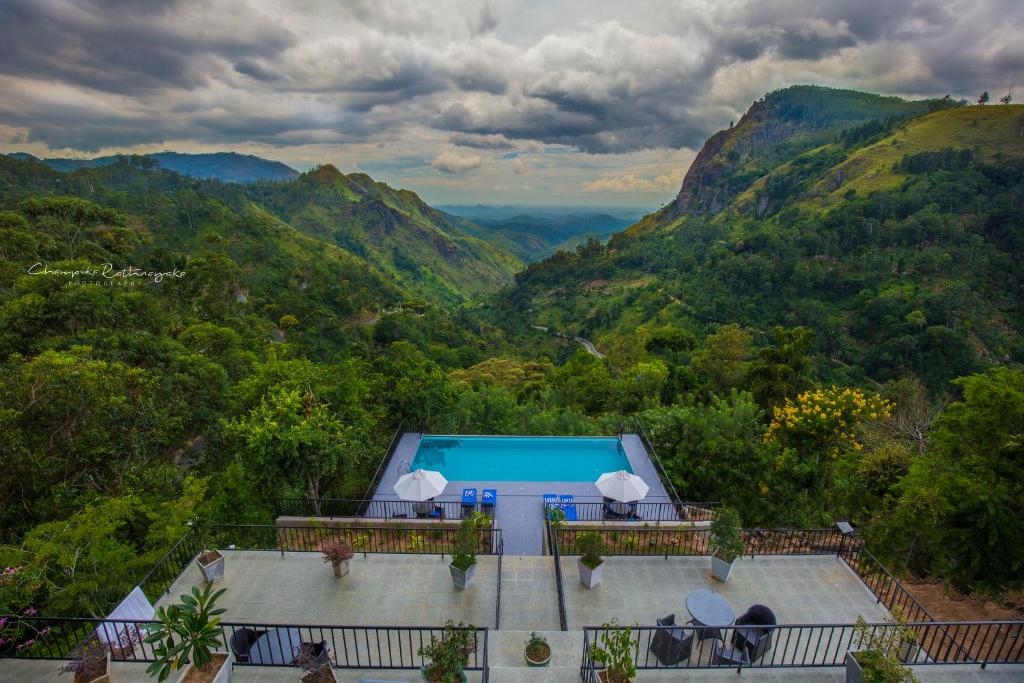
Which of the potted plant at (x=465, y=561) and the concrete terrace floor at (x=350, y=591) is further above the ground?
the potted plant at (x=465, y=561)

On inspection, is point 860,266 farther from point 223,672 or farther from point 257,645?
point 223,672

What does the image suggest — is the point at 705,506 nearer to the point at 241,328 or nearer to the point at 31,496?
the point at 31,496

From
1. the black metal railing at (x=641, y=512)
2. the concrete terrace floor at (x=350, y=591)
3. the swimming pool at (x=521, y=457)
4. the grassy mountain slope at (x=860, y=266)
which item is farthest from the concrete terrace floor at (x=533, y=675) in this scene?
the grassy mountain slope at (x=860, y=266)

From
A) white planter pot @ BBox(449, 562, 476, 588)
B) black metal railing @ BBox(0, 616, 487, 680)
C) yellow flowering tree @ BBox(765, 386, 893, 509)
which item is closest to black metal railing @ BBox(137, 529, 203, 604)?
black metal railing @ BBox(0, 616, 487, 680)

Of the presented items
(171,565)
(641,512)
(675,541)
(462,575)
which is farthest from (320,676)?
(641,512)

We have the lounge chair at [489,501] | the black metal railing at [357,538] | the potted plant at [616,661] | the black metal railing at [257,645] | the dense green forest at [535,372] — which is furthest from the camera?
the lounge chair at [489,501]

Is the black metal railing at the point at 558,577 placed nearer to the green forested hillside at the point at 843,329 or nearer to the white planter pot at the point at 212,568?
the white planter pot at the point at 212,568

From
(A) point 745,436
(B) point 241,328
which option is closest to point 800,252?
(A) point 745,436

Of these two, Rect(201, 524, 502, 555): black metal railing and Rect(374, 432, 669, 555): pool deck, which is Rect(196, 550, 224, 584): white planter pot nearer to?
Rect(201, 524, 502, 555): black metal railing
